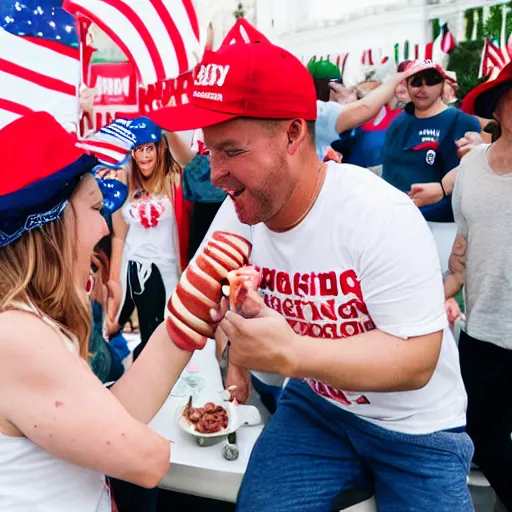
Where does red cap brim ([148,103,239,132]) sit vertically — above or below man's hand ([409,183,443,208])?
above

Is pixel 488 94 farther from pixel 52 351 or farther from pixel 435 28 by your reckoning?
pixel 435 28

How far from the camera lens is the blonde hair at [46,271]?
45.9 inches

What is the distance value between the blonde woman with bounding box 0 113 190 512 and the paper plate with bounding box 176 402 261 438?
600mm

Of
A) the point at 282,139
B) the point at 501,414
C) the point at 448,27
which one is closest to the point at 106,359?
the point at 282,139

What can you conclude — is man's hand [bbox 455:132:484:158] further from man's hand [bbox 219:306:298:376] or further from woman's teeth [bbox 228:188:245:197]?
man's hand [bbox 219:306:298:376]

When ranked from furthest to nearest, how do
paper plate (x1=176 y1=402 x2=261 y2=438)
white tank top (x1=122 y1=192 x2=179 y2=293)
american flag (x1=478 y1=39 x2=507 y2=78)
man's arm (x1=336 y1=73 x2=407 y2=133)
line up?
1. american flag (x1=478 y1=39 x2=507 y2=78)
2. white tank top (x1=122 y1=192 x2=179 y2=293)
3. man's arm (x1=336 y1=73 x2=407 y2=133)
4. paper plate (x1=176 y1=402 x2=261 y2=438)

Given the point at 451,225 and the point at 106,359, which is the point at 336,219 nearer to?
the point at 106,359

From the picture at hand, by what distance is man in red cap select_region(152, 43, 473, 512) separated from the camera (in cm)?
127

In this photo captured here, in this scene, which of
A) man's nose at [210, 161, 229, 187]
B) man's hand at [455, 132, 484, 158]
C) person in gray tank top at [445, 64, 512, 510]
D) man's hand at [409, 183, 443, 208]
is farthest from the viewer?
man's hand at [409, 183, 443, 208]

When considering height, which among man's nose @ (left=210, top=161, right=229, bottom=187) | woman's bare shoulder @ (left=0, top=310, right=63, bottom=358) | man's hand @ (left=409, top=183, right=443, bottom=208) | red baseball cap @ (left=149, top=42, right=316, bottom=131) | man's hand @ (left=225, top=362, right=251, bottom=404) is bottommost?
man's hand @ (left=225, top=362, right=251, bottom=404)

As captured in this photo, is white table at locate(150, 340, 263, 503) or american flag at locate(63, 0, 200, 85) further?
american flag at locate(63, 0, 200, 85)

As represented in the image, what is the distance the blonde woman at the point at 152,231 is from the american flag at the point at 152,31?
2.46 ft

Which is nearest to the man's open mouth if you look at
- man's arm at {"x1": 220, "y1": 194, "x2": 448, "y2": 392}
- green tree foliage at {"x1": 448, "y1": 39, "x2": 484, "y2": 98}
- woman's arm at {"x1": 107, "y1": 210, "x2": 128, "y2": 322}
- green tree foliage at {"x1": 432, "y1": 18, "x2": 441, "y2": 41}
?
man's arm at {"x1": 220, "y1": 194, "x2": 448, "y2": 392}

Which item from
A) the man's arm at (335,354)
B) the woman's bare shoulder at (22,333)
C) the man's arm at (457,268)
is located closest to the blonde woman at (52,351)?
the woman's bare shoulder at (22,333)
